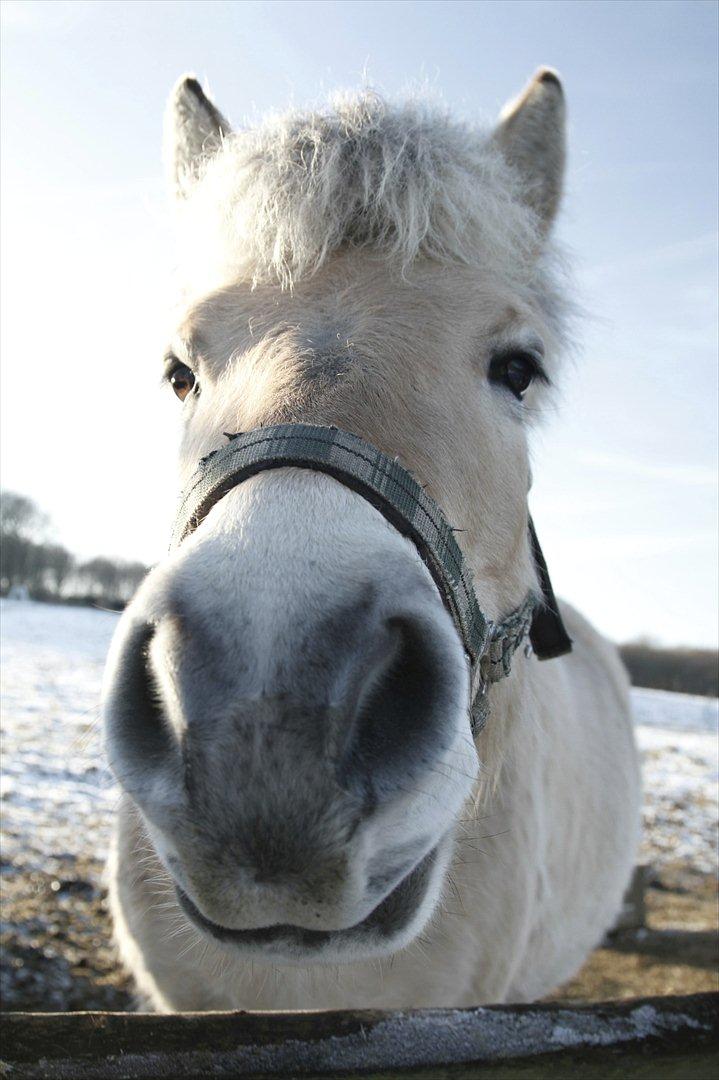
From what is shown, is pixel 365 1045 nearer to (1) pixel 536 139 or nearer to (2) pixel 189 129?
(1) pixel 536 139

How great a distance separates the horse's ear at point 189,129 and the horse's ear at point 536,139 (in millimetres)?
1168

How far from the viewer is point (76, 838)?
6.05 m

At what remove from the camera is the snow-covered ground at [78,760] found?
577 centimetres

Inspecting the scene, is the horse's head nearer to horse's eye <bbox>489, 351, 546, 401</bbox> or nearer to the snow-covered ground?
horse's eye <bbox>489, 351, 546, 401</bbox>

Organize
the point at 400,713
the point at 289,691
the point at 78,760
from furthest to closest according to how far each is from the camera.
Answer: the point at 78,760, the point at 400,713, the point at 289,691

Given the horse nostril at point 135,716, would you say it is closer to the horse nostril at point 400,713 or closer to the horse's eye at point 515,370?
the horse nostril at point 400,713

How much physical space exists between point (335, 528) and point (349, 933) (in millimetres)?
735

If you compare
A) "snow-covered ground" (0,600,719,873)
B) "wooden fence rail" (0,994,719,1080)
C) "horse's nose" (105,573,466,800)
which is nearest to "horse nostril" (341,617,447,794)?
"horse's nose" (105,573,466,800)

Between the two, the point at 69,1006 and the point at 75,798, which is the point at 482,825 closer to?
the point at 69,1006

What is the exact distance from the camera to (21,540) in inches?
497

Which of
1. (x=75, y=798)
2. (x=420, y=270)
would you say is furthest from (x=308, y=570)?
(x=75, y=798)

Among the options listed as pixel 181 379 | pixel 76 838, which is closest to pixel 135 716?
pixel 181 379

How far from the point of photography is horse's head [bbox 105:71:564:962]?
1061mm

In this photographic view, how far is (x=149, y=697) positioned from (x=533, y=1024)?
35.8 inches
